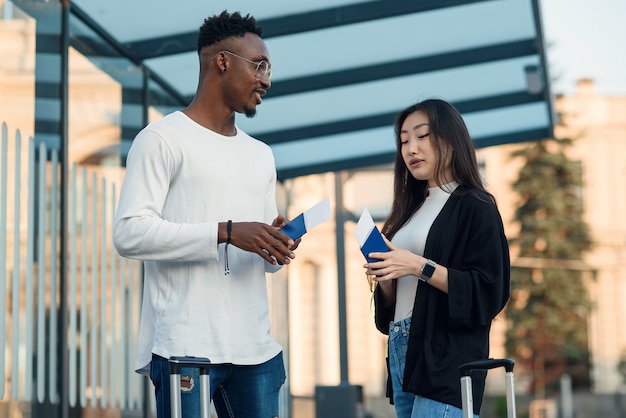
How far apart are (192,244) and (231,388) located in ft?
1.55

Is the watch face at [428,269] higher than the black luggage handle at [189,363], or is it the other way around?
the watch face at [428,269]

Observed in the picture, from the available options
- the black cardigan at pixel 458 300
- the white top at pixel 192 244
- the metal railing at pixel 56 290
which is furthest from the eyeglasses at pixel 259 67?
the metal railing at pixel 56 290

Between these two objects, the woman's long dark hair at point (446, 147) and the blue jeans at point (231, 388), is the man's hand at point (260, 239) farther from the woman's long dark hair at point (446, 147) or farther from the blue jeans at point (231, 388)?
the woman's long dark hair at point (446, 147)

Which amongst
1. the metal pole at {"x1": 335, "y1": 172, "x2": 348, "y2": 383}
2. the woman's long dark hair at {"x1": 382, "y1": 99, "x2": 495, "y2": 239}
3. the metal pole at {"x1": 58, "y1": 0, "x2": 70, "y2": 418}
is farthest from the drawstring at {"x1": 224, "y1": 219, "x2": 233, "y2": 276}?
the metal pole at {"x1": 335, "y1": 172, "x2": 348, "y2": 383}

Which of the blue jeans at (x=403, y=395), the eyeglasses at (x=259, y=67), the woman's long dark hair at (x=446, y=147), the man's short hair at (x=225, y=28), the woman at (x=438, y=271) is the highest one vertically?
the man's short hair at (x=225, y=28)

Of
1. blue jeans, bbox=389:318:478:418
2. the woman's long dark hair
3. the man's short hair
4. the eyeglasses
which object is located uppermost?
the man's short hair

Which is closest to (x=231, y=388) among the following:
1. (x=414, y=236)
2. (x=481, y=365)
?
(x=481, y=365)

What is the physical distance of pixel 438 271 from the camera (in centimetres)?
377

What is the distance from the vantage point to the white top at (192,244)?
339 cm

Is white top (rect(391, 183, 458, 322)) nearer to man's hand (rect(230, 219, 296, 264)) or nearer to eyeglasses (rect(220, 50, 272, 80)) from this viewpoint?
man's hand (rect(230, 219, 296, 264))

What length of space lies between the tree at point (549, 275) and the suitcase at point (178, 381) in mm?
38528

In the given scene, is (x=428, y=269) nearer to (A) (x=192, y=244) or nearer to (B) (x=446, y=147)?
(B) (x=446, y=147)

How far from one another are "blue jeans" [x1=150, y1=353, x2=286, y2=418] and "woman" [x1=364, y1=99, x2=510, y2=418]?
48cm

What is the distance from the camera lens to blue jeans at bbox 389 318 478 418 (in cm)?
378
